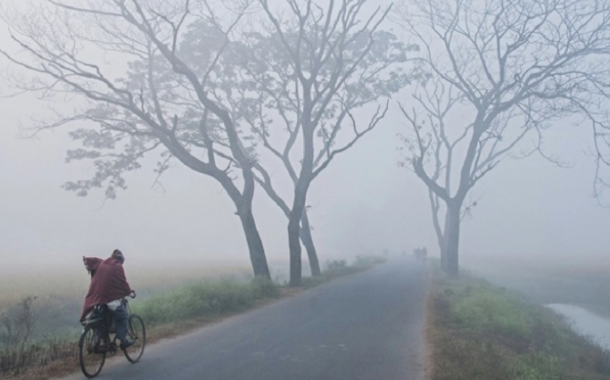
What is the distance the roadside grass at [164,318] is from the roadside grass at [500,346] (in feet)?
17.3

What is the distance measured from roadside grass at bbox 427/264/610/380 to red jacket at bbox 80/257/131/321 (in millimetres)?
4778

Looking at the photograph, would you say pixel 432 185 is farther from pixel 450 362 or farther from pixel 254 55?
pixel 450 362

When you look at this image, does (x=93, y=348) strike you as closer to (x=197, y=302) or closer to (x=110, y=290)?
(x=110, y=290)

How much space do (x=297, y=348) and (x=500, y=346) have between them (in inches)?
173

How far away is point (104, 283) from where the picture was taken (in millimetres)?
9141

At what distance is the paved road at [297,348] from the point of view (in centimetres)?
912

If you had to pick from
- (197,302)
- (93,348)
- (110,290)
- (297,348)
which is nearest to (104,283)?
(110,290)

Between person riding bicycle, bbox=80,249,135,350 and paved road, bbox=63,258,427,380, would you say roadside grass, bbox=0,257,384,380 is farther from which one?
person riding bicycle, bbox=80,249,135,350

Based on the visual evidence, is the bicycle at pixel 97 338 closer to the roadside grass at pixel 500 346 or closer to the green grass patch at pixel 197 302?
the green grass patch at pixel 197 302

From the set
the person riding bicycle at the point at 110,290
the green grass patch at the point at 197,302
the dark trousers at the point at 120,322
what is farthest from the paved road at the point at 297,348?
the green grass patch at the point at 197,302

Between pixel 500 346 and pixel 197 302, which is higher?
pixel 197 302

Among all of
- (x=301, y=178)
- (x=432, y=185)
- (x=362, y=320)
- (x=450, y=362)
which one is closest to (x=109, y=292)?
(x=450, y=362)

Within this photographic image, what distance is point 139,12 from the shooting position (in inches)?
802

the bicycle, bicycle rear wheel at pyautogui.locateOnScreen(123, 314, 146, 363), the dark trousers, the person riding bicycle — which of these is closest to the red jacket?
the person riding bicycle
